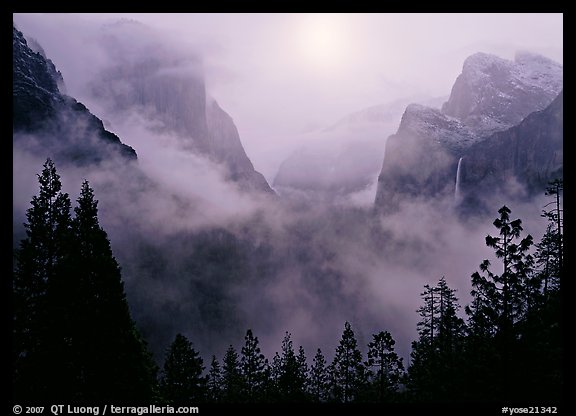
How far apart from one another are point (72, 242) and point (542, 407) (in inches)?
615

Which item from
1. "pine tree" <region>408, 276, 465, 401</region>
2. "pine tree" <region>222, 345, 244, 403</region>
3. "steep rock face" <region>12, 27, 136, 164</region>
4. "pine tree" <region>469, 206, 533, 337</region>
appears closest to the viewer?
"pine tree" <region>469, 206, 533, 337</region>

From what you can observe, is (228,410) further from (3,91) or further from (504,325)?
(504,325)

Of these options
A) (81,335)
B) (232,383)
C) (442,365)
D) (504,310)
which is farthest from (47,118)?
(504,310)

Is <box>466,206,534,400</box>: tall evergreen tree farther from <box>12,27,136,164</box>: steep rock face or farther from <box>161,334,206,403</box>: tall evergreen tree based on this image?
<box>12,27,136,164</box>: steep rock face

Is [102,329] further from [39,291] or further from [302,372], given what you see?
[302,372]

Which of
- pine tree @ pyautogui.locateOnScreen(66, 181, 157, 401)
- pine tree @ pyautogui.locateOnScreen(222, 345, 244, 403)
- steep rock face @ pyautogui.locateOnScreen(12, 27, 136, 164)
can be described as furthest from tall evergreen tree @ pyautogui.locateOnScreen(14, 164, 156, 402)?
steep rock face @ pyautogui.locateOnScreen(12, 27, 136, 164)

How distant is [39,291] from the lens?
640 inches

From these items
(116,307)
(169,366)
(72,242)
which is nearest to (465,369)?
(116,307)

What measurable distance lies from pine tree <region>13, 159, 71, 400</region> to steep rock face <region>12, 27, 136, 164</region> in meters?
157

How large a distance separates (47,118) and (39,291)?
179848mm

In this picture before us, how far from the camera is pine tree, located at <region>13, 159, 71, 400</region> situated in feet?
46.1

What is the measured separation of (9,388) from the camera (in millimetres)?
10891

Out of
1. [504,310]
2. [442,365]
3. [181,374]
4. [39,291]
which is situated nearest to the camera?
[39,291]
